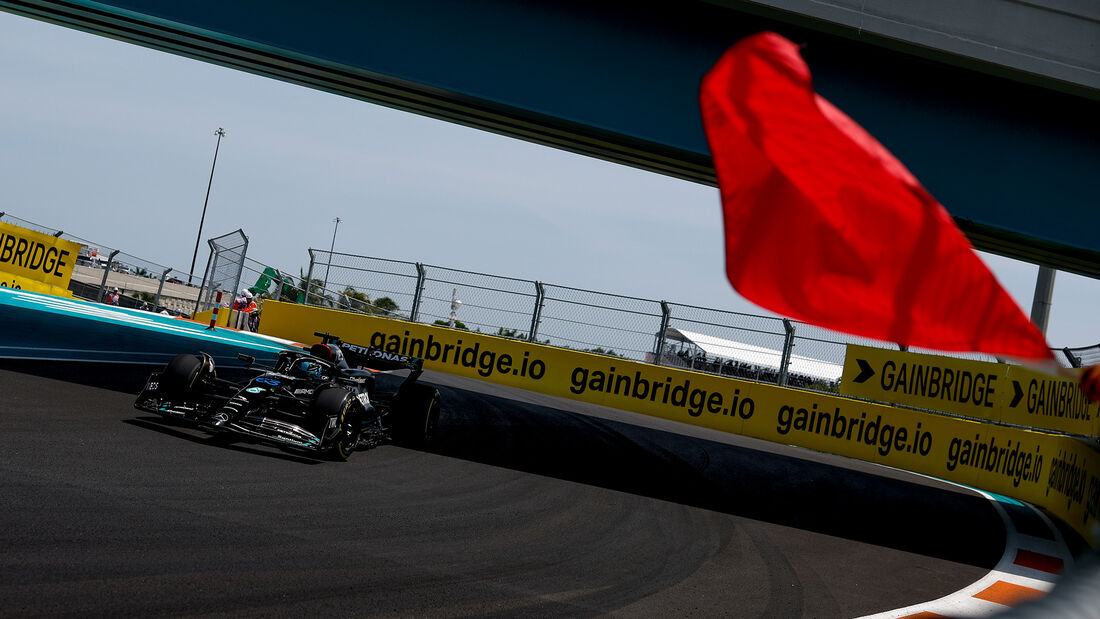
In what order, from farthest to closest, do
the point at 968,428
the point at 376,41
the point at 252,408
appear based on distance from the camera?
the point at 968,428 < the point at 376,41 < the point at 252,408

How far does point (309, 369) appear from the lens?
8.30 m

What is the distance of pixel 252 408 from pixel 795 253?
7046 millimetres

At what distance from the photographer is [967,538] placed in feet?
29.8

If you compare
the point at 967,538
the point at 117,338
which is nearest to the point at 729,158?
the point at 967,538

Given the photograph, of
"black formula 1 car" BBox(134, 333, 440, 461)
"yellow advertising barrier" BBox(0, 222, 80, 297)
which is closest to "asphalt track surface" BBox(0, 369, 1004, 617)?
"black formula 1 car" BBox(134, 333, 440, 461)

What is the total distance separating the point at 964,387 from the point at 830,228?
13.6 m

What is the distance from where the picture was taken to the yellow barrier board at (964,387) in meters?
12.1

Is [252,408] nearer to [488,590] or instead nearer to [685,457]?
[488,590]

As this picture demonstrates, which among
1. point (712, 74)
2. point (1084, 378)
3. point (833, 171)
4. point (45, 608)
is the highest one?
point (712, 74)

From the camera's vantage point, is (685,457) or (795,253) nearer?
(795,253)

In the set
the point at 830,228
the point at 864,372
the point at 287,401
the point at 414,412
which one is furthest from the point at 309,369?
the point at 864,372

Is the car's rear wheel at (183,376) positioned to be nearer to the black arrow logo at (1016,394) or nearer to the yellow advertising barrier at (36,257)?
the black arrow logo at (1016,394)

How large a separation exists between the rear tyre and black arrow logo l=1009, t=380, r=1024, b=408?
8.87 meters

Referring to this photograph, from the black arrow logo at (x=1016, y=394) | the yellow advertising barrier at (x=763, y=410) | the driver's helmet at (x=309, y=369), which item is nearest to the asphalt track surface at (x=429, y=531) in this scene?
the driver's helmet at (x=309, y=369)
